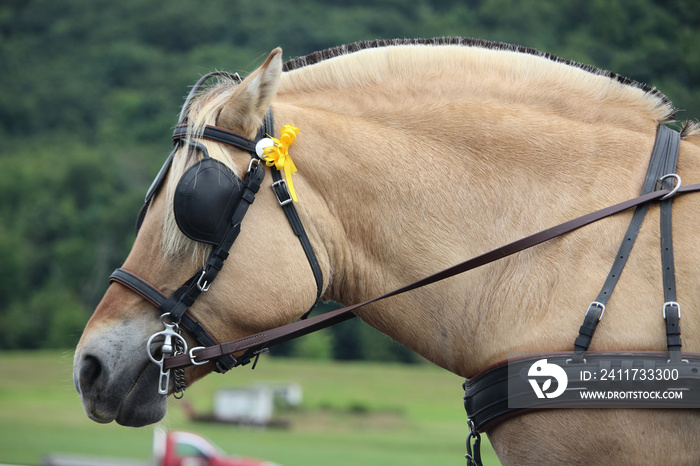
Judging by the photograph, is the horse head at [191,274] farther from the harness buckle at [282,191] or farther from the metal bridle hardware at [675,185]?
the metal bridle hardware at [675,185]

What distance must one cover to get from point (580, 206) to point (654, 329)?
0.52 metres

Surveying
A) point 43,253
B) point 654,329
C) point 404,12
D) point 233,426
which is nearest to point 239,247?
point 654,329

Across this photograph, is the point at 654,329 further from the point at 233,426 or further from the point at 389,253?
the point at 233,426

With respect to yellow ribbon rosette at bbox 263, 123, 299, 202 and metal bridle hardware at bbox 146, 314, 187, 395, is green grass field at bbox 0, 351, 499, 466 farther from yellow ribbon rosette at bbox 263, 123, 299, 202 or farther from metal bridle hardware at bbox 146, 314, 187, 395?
yellow ribbon rosette at bbox 263, 123, 299, 202

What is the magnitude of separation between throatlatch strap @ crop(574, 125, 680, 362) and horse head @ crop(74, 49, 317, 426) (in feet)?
3.42

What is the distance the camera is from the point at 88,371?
2.61m

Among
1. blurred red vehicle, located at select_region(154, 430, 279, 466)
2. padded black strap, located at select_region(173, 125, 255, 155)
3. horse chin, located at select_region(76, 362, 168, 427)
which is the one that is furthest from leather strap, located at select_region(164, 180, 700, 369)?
blurred red vehicle, located at select_region(154, 430, 279, 466)

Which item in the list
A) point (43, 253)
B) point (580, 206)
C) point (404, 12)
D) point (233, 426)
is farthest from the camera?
point (404, 12)

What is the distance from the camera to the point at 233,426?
29.2 metres

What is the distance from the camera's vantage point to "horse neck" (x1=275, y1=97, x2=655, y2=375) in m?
2.58

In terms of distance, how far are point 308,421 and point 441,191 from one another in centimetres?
2948

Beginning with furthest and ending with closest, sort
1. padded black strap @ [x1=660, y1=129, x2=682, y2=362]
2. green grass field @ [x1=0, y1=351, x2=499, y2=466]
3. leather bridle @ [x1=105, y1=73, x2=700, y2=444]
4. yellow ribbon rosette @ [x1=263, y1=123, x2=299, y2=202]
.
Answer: green grass field @ [x1=0, y1=351, x2=499, y2=466] → yellow ribbon rosette @ [x1=263, y1=123, x2=299, y2=202] → leather bridle @ [x1=105, y1=73, x2=700, y2=444] → padded black strap @ [x1=660, y1=129, x2=682, y2=362]

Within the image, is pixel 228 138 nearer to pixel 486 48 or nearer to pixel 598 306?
pixel 486 48

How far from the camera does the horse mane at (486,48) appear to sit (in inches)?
109
